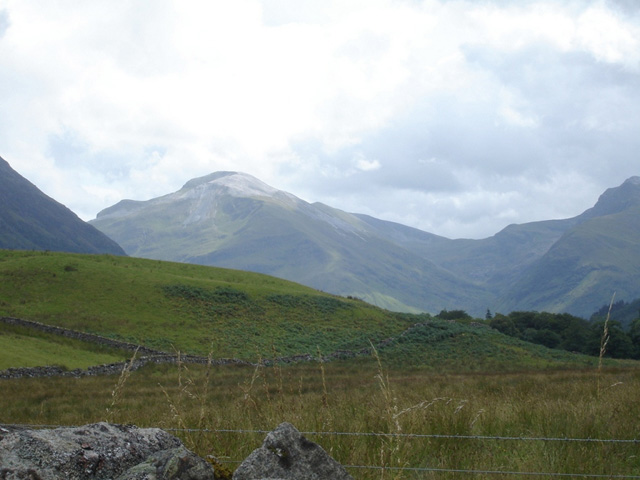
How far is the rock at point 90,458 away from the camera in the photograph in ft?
10.6

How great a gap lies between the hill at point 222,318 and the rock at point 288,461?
32.3 meters

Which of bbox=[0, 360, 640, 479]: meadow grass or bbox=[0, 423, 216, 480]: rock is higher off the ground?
bbox=[0, 423, 216, 480]: rock

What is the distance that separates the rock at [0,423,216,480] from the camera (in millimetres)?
3239

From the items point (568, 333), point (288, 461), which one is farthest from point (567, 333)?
point (288, 461)

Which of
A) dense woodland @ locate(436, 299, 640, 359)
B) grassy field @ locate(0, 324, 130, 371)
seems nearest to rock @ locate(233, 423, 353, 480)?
grassy field @ locate(0, 324, 130, 371)

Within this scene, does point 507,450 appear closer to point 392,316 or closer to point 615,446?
point 615,446

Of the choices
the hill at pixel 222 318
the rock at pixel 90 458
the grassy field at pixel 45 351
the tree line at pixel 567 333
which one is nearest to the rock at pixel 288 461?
the rock at pixel 90 458

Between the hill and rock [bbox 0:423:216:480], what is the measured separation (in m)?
32.6

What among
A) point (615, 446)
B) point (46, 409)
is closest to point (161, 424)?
point (615, 446)

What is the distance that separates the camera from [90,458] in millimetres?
3486

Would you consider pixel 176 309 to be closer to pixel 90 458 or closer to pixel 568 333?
pixel 90 458

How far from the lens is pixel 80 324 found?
40.5 m

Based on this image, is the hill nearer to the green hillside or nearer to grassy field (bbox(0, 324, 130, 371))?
the green hillside

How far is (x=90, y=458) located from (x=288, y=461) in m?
1.42
